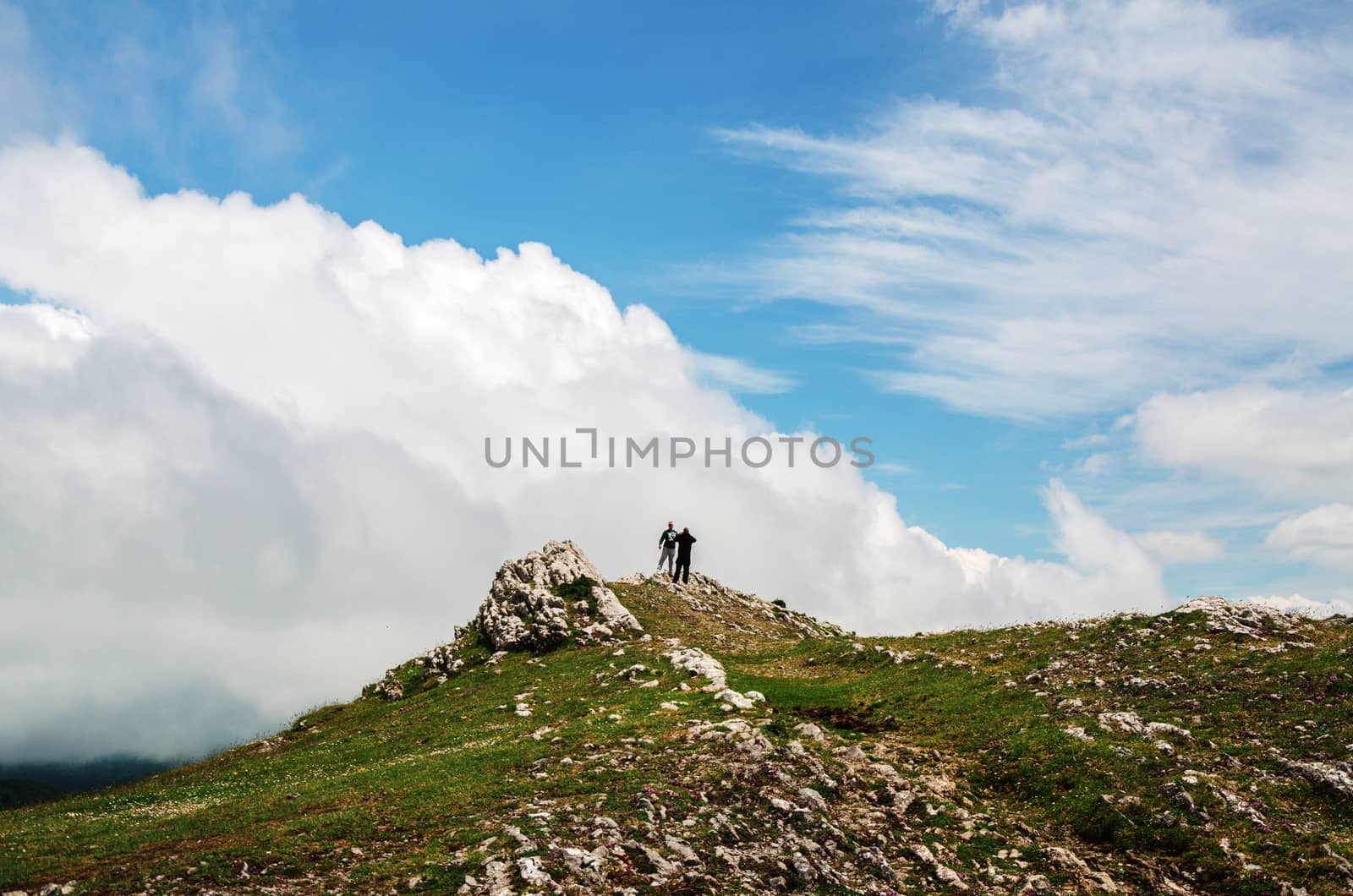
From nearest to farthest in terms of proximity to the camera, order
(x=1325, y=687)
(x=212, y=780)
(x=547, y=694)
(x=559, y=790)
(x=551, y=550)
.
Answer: (x=559, y=790) < (x=1325, y=687) < (x=212, y=780) < (x=547, y=694) < (x=551, y=550)

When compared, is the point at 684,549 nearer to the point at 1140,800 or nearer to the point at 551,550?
the point at 551,550

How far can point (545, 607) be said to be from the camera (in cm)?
5294

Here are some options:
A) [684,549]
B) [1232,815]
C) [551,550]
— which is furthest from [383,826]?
[684,549]

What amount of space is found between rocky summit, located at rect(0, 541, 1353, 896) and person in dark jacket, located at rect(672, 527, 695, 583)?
74.1 ft

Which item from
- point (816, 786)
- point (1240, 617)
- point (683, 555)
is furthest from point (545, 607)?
point (1240, 617)

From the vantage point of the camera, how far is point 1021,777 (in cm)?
2653

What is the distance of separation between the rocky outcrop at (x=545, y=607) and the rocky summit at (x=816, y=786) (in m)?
7.39

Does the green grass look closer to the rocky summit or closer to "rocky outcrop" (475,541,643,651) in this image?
the rocky summit

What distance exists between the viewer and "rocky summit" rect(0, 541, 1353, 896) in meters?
20.2

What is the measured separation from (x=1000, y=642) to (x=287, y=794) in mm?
33708

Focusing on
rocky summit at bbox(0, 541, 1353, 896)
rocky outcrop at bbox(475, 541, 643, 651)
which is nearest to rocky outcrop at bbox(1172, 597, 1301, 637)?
rocky summit at bbox(0, 541, 1353, 896)

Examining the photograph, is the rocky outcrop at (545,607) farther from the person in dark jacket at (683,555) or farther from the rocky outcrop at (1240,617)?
the rocky outcrop at (1240,617)

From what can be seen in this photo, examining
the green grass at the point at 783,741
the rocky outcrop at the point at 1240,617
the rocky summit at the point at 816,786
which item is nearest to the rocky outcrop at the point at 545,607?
the green grass at the point at 783,741

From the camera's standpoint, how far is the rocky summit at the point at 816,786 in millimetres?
20203
